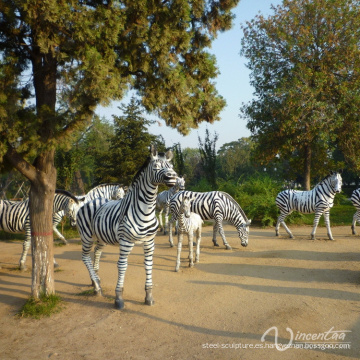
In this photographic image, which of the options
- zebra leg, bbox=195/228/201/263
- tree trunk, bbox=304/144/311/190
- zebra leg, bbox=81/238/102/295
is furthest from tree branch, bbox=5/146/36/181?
tree trunk, bbox=304/144/311/190

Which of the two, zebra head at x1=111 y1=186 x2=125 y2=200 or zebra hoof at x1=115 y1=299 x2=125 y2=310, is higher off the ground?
zebra head at x1=111 y1=186 x2=125 y2=200

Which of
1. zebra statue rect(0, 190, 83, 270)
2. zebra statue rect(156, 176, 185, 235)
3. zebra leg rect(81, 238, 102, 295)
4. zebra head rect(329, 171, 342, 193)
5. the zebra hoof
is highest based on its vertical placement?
zebra head rect(329, 171, 342, 193)

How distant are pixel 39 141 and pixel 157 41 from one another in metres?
2.82

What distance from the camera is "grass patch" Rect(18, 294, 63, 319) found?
620cm

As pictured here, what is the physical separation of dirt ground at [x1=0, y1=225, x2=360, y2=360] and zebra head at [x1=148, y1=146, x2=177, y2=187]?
2.41 meters

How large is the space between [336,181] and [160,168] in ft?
28.3

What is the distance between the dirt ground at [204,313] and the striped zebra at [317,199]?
2725 millimetres

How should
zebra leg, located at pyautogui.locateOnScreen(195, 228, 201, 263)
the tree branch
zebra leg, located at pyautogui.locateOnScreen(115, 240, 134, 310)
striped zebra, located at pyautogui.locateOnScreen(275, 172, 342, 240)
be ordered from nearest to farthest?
the tree branch < zebra leg, located at pyautogui.locateOnScreen(115, 240, 134, 310) < zebra leg, located at pyautogui.locateOnScreen(195, 228, 201, 263) < striped zebra, located at pyautogui.locateOnScreen(275, 172, 342, 240)

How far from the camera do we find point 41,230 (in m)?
6.72

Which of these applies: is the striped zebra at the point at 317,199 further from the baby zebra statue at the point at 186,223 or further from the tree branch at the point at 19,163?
the tree branch at the point at 19,163

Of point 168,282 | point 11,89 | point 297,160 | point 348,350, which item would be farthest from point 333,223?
point 11,89

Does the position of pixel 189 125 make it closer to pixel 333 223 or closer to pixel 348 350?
pixel 348 350

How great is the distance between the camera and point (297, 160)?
2200 cm

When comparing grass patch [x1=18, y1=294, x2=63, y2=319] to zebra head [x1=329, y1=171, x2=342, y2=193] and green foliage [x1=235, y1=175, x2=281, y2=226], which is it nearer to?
zebra head [x1=329, y1=171, x2=342, y2=193]
